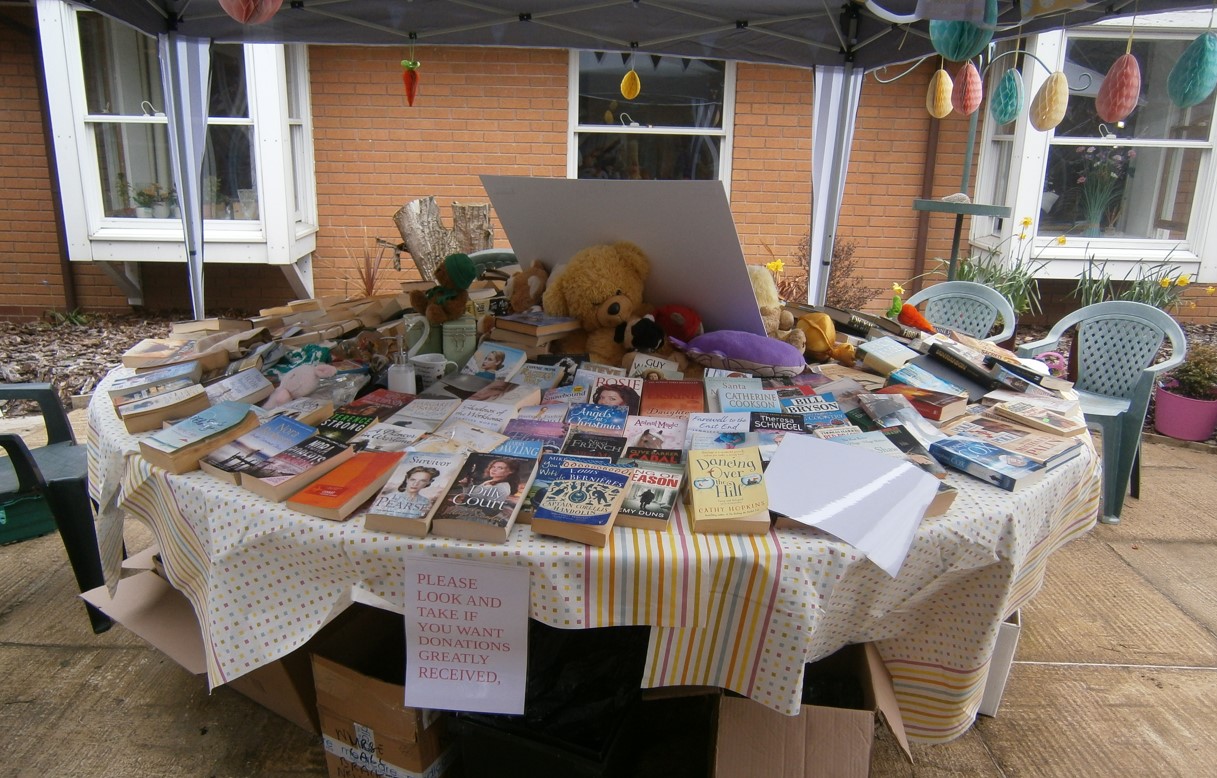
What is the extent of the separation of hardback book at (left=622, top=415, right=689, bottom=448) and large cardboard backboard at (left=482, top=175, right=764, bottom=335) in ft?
1.89

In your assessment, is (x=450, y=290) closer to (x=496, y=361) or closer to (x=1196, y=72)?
(x=496, y=361)

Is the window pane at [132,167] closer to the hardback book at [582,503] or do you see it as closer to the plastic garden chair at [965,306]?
the plastic garden chair at [965,306]

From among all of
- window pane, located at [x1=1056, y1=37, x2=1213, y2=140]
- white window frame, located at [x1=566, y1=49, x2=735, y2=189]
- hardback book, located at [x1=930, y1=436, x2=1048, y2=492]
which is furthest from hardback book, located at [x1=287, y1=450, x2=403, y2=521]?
window pane, located at [x1=1056, y1=37, x2=1213, y2=140]

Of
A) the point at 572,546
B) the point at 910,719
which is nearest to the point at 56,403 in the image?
the point at 572,546

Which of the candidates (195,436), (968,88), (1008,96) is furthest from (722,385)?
(968,88)

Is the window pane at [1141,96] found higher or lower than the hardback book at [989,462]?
higher

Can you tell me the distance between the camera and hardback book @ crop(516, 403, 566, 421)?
1.90 meters

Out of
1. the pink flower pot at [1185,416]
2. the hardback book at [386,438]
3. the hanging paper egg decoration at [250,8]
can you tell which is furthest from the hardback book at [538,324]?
the pink flower pot at [1185,416]

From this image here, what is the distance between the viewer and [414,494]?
1453mm

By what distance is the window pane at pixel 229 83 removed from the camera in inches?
228

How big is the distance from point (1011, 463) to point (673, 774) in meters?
1.20

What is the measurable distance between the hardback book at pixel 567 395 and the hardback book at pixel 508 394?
0.03 m

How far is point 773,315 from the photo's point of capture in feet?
8.29

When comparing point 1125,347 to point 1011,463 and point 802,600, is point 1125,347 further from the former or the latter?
point 802,600
